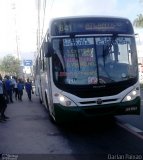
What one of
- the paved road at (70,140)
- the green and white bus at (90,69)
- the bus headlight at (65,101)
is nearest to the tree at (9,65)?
the paved road at (70,140)

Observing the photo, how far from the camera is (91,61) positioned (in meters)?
10.3

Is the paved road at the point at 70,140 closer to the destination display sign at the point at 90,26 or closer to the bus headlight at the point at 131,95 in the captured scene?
the bus headlight at the point at 131,95

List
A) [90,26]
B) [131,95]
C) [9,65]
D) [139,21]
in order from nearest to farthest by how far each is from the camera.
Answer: [131,95]
[90,26]
[139,21]
[9,65]

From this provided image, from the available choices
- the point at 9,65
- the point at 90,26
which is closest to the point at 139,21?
the point at 90,26

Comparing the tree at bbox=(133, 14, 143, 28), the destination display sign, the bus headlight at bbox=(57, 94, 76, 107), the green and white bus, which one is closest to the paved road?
the green and white bus

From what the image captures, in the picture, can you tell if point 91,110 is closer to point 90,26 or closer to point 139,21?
point 90,26

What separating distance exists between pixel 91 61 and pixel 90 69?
22cm

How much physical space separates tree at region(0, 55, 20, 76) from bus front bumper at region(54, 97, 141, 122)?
63848 mm

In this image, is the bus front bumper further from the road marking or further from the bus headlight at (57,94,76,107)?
the road marking

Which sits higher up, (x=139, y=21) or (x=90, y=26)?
(x=139, y=21)

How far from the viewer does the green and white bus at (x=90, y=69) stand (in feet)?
33.6

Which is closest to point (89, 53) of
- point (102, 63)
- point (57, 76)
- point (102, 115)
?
point (102, 63)

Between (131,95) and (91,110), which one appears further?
(131,95)

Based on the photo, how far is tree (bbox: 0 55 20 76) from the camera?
74125 millimetres
